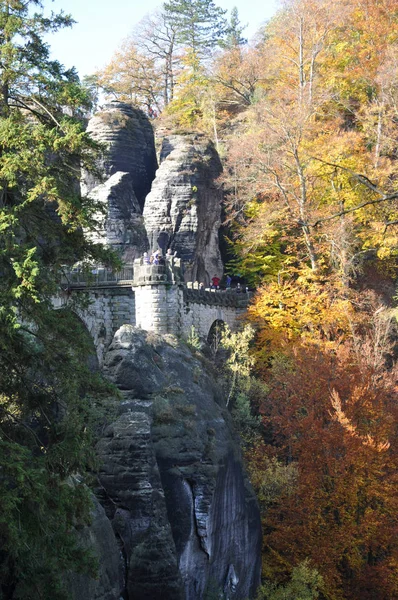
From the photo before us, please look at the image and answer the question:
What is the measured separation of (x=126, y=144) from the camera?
38.6 metres

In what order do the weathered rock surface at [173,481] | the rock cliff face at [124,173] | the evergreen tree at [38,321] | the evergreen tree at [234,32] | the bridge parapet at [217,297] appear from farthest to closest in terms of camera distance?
the evergreen tree at [234,32], the rock cliff face at [124,173], the bridge parapet at [217,297], the weathered rock surface at [173,481], the evergreen tree at [38,321]

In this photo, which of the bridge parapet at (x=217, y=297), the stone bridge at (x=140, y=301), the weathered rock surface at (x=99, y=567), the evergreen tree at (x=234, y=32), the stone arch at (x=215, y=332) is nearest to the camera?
the weathered rock surface at (x=99, y=567)

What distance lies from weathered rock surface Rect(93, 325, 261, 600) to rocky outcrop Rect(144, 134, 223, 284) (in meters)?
12.0

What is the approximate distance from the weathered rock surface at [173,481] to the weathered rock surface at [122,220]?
1117 centimetres

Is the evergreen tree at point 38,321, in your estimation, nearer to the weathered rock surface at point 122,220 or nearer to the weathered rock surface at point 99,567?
the weathered rock surface at point 99,567

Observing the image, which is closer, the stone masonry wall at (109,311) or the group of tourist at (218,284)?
the stone masonry wall at (109,311)

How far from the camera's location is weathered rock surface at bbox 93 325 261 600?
18656mm

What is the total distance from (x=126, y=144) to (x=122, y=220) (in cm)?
504

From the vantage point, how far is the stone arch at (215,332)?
33.6 m

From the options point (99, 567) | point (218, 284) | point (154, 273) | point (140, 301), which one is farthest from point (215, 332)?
point (99, 567)

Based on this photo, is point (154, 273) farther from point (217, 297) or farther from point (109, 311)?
point (217, 297)

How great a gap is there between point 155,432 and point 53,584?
8.67m

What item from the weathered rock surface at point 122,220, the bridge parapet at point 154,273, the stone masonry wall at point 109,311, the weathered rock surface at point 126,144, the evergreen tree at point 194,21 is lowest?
the stone masonry wall at point 109,311

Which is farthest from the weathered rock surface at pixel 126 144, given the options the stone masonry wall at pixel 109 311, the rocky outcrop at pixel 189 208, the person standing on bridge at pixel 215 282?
the stone masonry wall at pixel 109 311
